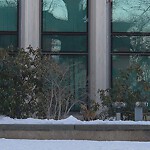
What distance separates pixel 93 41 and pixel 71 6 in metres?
1.21

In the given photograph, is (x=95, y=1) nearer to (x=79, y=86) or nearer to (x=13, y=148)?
(x=79, y=86)

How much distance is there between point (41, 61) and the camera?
1022 centimetres

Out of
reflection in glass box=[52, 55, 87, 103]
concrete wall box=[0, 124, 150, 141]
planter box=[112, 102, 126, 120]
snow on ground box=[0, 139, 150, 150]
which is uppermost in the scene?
reflection in glass box=[52, 55, 87, 103]

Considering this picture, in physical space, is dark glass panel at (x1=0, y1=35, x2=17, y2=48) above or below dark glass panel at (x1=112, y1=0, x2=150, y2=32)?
below

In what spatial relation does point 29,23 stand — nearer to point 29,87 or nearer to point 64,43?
point 64,43

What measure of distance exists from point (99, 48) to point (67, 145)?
198 inches

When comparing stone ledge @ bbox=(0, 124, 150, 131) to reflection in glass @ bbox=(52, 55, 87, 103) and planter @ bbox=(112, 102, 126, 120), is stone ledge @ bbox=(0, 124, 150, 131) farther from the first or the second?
reflection in glass @ bbox=(52, 55, 87, 103)

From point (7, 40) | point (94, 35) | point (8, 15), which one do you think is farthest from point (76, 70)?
point (8, 15)

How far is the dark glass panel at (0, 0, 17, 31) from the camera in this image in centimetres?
1308

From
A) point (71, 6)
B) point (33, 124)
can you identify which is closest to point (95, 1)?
point (71, 6)

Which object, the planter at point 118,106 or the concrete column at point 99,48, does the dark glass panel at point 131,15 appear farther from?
the planter at point 118,106

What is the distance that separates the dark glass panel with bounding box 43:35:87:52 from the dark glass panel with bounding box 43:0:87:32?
0.70 ft

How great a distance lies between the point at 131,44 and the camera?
13188 millimetres

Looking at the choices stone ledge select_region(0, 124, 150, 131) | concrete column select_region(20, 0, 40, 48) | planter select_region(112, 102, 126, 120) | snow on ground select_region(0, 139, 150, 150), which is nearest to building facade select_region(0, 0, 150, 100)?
concrete column select_region(20, 0, 40, 48)
